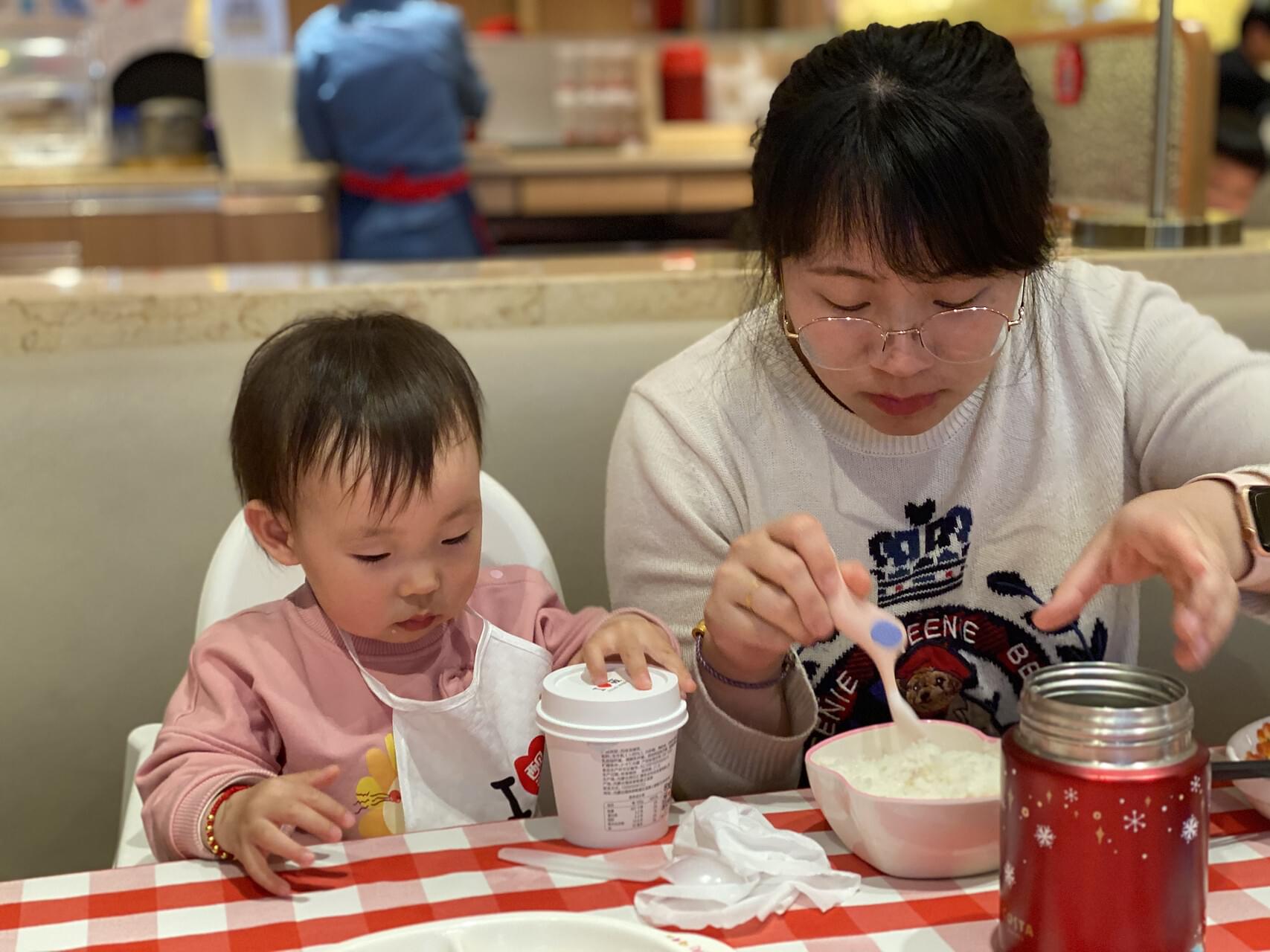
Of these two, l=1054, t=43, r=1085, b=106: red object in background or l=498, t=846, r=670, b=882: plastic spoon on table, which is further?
l=1054, t=43, r=1085, b=106: red object in background

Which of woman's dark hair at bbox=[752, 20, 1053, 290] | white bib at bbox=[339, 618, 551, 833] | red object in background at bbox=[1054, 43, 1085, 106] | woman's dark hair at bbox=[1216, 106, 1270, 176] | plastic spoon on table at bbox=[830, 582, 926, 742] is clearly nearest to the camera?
plastic spoon on table at bbox=[830, 582, 926, 742]

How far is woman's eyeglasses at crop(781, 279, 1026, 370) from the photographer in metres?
1.12

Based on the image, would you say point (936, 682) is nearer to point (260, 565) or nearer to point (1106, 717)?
point (1106, 717)

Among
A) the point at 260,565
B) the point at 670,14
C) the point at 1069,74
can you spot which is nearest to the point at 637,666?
the point at 260,565

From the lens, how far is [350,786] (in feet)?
3.95

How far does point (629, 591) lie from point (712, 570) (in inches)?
3.6

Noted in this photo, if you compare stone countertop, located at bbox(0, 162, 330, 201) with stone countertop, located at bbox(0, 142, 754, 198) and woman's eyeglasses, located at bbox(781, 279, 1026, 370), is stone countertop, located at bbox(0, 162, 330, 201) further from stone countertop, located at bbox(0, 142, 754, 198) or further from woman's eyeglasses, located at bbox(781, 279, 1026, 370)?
woman's eyeglasses, located at bbox(781, 279, 1026, 370)

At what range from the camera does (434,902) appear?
901 millimetres

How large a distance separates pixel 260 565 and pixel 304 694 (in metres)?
0.25

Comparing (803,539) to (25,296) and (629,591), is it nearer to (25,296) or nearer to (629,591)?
(629,591)

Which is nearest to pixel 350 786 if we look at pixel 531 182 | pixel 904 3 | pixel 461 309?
pixel 461 309

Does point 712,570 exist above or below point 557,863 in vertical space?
above

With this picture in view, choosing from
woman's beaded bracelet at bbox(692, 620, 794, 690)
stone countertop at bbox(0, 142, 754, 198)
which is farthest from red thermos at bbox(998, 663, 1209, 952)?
stone countertop at bbox(0, 142, 754, 198)

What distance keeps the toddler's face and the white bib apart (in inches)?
3.3
